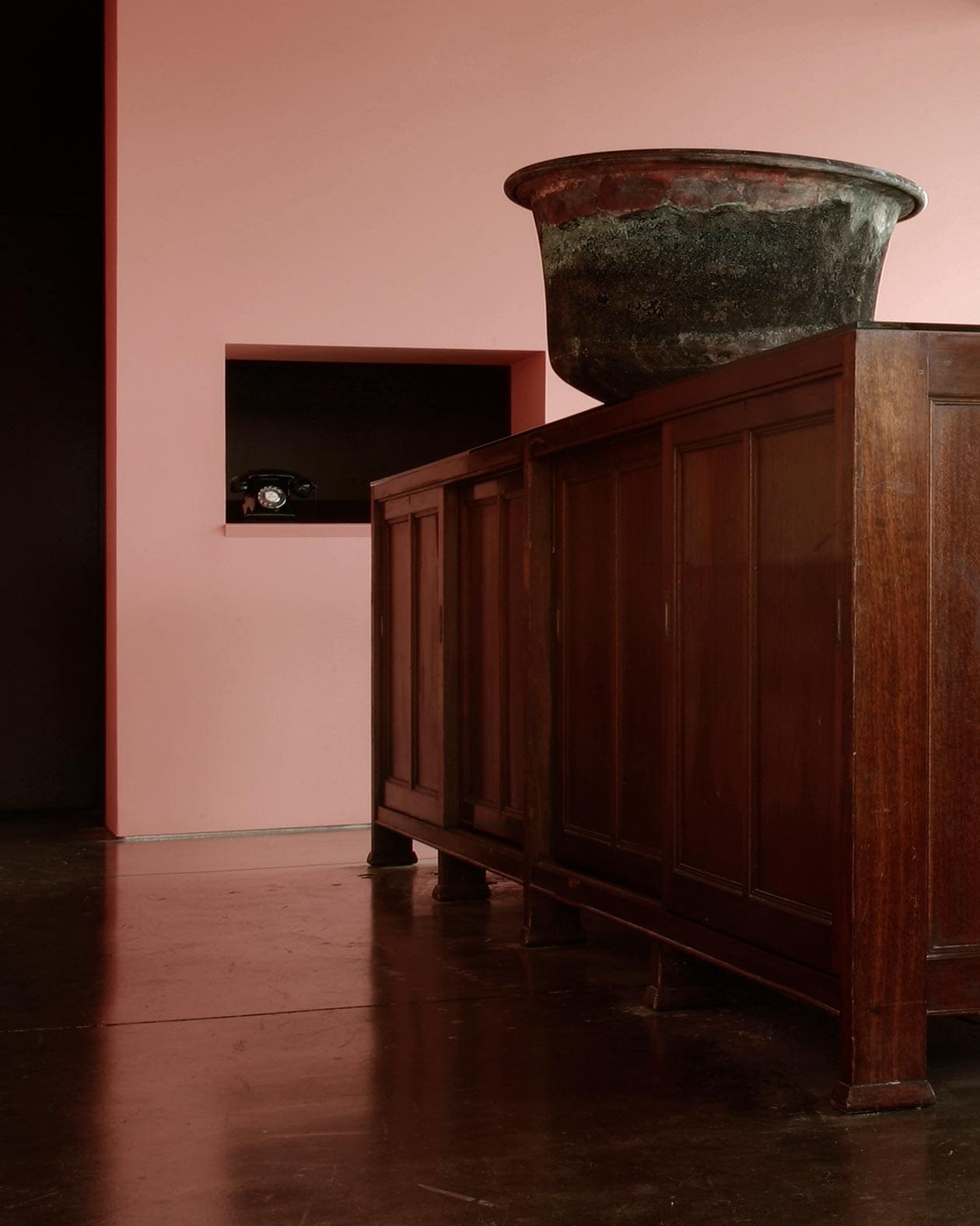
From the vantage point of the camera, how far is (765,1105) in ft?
7.98

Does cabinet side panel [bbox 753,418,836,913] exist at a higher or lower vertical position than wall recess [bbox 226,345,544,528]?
lower

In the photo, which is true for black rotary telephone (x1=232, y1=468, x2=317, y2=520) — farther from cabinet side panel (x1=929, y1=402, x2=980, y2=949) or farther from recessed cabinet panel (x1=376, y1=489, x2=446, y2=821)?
cabinet side panel (x1=929, y1=402, x2=980, y2=949)

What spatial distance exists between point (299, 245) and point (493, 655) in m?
2.41

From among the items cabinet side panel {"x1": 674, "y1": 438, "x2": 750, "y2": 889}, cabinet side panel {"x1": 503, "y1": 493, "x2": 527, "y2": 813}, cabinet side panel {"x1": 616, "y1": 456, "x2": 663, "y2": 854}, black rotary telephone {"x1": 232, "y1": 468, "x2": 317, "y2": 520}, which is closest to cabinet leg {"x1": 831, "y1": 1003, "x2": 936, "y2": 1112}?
cabinet side panel {"x1": 674, "y1": 438, "x2": 750, "y2": 889}

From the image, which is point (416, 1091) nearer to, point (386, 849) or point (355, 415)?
point (386, 849)

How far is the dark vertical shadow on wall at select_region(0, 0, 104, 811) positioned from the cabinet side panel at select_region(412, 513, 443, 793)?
7.32 feet

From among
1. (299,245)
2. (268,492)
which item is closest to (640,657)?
(268,492)

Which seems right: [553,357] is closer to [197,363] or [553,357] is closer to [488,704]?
[488,704]

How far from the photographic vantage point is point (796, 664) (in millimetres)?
2594

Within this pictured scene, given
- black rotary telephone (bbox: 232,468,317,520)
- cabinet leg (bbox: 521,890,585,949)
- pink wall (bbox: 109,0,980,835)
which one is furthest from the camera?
black rotary telephone (bbox: 232,468,317,520)

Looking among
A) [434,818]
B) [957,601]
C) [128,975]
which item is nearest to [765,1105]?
[957,601]

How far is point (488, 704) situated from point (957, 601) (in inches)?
69.8

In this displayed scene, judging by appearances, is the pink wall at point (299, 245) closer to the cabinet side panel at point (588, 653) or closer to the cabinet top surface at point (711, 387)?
the cabinet top surface at point (711, 387)

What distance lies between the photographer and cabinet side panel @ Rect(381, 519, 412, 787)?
4645 millimetres
